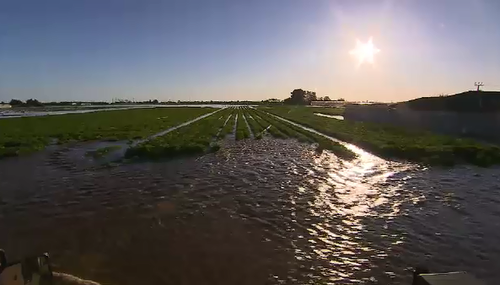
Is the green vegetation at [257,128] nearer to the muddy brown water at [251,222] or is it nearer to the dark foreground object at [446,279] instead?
Result: the muddy brown water at [251,222]

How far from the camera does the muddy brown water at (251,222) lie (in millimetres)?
7434

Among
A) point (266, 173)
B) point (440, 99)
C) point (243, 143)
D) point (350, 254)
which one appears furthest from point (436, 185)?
point (440, 99)

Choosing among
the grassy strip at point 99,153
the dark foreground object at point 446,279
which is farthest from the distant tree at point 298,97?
the dark foreground object at point 446,279

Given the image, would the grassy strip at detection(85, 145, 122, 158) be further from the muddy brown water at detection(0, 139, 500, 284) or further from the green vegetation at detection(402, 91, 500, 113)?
the green vegetation at detection(402, 91, 500, 113)

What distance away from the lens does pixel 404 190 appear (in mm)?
13625

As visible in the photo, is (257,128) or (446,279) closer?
(446,279)

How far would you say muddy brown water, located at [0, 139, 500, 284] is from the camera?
7434mm

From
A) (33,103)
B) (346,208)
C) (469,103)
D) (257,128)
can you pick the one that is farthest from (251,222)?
(33,103)

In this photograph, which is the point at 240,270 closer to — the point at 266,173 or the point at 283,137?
the point at 266,173

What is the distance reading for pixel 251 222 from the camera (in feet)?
33.1

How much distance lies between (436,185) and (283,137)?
60.9 feet

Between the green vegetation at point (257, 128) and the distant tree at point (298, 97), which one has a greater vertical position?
the distant tree at point (298, 97)

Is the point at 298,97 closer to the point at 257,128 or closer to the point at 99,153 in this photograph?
the point at 257,128

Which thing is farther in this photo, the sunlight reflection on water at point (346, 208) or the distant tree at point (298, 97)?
the distant tree at point (298, 97)
